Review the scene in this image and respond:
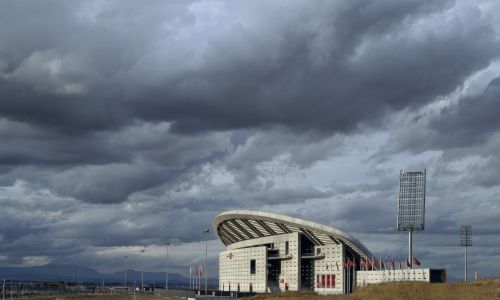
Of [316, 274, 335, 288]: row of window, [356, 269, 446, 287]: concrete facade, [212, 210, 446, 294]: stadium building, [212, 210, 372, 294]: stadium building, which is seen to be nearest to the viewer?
[356, 269, 446, 287]: concrete facade

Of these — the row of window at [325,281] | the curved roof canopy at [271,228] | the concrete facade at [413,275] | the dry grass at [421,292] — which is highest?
the curved roof canopy at [271,228]

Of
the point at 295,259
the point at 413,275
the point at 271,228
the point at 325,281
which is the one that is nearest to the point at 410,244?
the point at 413,275

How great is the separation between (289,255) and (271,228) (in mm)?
Answer: 9237

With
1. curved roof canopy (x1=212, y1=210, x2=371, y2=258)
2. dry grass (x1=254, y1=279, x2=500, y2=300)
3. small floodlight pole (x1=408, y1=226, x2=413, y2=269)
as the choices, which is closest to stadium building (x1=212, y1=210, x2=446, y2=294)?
curved roof canopy (x1=212, y1=210, x2=371, y2=258)

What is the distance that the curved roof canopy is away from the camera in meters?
136

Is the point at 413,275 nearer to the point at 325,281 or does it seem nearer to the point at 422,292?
the point at 325,281

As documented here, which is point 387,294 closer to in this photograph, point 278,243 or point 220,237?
point 278,243

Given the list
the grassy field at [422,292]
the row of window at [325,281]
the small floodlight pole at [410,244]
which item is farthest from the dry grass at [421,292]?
the row of window at [325,281]

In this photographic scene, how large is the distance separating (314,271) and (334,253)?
7.76m

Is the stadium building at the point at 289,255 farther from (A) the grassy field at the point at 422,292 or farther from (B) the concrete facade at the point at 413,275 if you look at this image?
(A) the grassy field at the point at 422,292

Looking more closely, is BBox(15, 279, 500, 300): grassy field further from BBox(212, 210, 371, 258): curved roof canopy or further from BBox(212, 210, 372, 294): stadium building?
BBox(212, 210, 372, 294): stadium building

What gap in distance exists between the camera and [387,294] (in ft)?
230

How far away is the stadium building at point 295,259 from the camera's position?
445 ft

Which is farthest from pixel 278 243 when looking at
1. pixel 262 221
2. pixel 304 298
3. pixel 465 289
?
pixel 465 289
